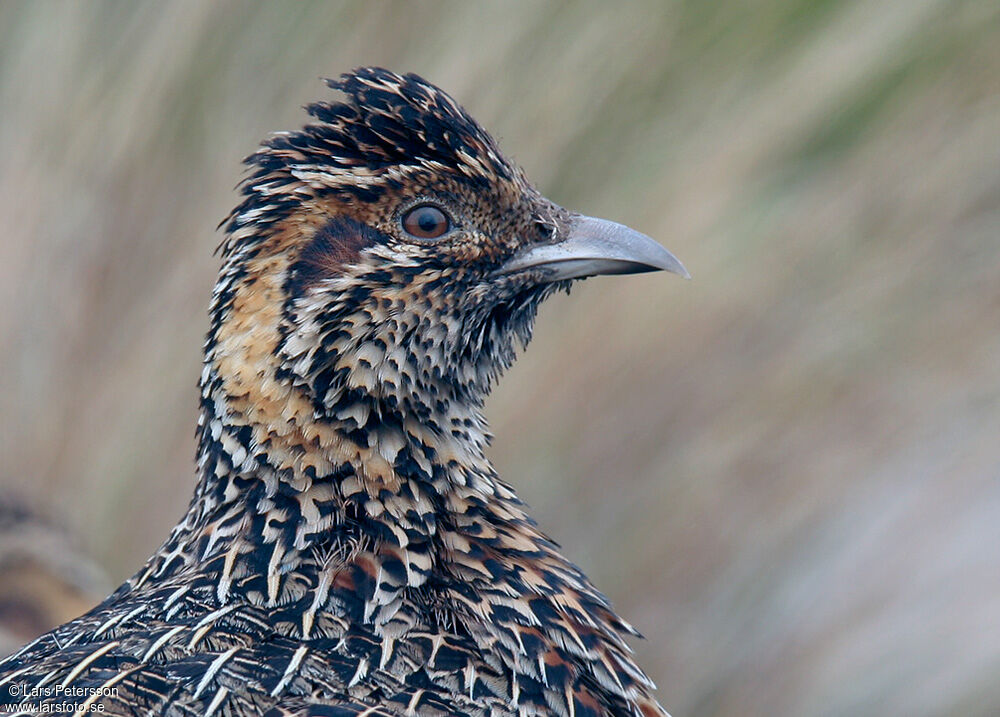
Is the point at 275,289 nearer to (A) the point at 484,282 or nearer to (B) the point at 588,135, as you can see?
(A) the point at 484,282

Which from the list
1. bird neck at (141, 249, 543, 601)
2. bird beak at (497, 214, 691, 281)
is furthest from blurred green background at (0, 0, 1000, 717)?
bird neck at (141, 249, 543, 601)

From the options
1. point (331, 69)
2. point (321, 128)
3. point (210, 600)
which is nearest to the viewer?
point (210, 600)

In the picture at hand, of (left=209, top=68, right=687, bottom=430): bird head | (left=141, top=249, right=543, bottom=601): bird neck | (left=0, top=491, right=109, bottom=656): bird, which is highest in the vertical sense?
(left=209, top=68, right=687, bottom=430): bird head

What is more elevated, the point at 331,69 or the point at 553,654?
the point at 331,69

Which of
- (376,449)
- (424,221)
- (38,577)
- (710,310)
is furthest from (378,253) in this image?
(38,577)

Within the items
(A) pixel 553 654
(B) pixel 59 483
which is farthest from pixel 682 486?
(B) pixel 59 483

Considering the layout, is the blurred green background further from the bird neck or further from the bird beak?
the bird neck
